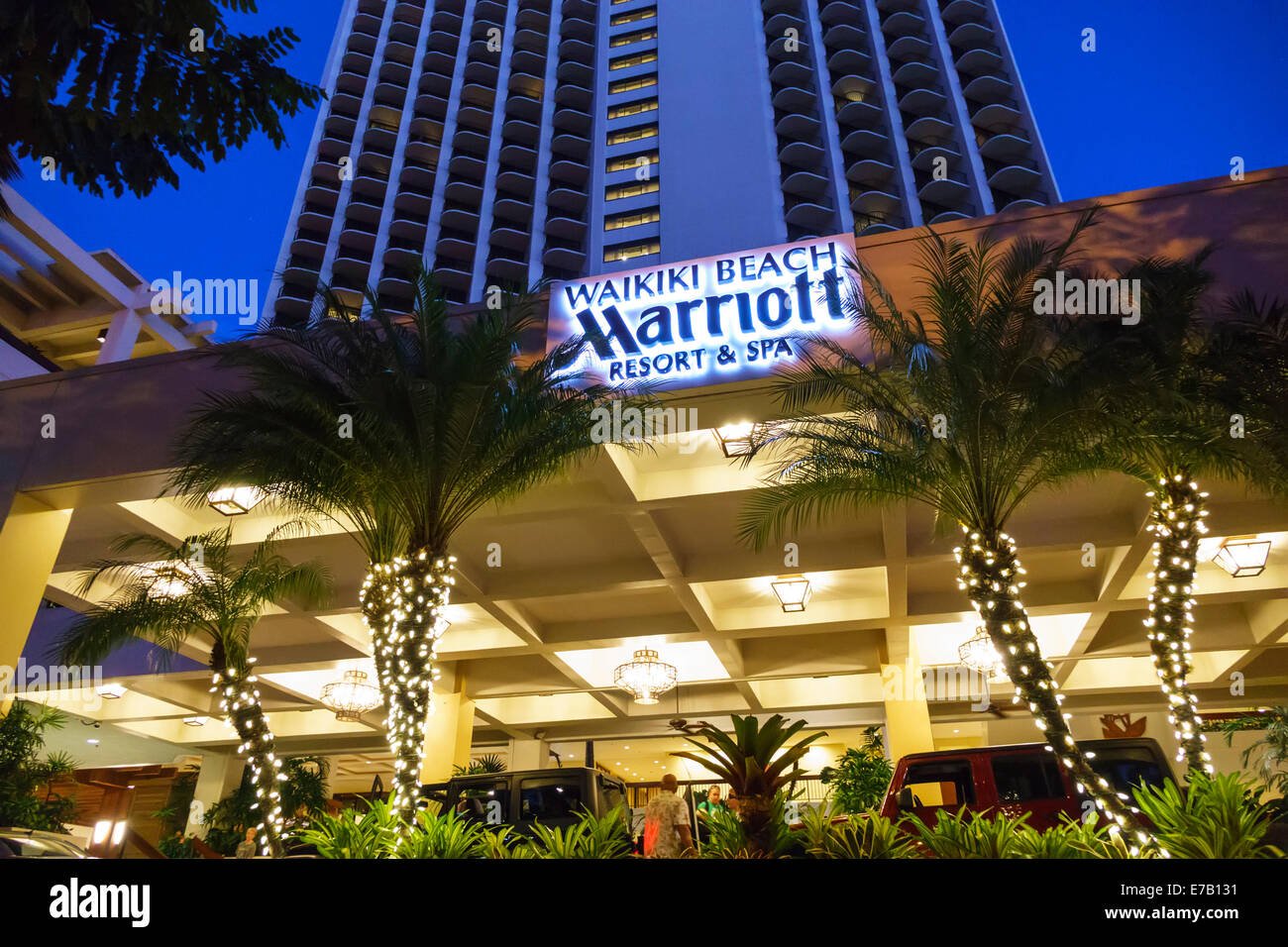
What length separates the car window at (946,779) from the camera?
9.17 meters

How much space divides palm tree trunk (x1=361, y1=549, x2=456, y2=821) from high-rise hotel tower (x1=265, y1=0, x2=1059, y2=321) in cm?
3827

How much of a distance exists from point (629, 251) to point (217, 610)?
40846mm

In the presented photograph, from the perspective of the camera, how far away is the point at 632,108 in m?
52.9

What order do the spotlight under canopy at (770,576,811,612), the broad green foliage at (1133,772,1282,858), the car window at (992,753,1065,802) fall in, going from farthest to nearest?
the spotlight under canopy at (770,576,811,612) → the car window at (992,753,1065,802) → the broad green foliage at (1133,772,1282,858)

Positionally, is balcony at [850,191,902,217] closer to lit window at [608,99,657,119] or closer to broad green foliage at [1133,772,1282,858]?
lit window at [608,99,657,119]

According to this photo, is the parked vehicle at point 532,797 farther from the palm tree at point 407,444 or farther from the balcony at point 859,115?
the balcony at point 859,115

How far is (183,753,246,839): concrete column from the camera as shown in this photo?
22.7 m

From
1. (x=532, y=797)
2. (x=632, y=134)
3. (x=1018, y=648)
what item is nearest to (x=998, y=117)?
(x=632, y=134)

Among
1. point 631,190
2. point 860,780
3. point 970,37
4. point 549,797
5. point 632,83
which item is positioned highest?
point 970,37

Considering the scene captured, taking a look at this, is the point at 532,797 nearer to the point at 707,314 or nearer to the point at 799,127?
the point at 707,314

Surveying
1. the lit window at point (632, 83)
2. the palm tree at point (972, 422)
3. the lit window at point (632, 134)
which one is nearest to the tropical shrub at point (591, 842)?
the palm tree at point (972, 422)

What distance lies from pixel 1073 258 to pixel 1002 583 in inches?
152

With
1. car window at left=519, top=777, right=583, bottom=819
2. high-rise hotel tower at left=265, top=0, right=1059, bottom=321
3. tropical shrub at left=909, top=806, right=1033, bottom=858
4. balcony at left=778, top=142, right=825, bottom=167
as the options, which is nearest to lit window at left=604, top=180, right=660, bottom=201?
high-rise hotel tower at left=265, top=0, right=1059, bottom=321
